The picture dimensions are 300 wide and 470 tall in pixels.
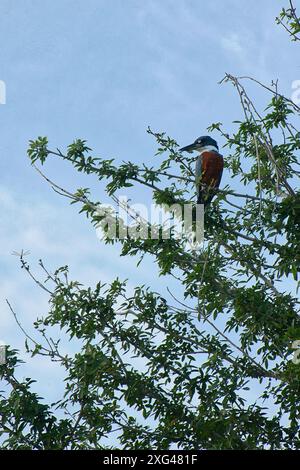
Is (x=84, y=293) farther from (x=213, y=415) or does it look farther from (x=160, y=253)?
(x=213, y=415)

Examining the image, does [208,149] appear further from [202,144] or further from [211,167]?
[211,167]

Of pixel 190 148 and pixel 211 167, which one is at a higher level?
pixel 190 148

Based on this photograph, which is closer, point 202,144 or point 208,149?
point 208,149

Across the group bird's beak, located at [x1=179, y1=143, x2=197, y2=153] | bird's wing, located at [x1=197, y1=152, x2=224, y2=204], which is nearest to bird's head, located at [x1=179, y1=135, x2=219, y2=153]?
bird's beak, located at [x1=179, y1=143, x2=197, y2=153]

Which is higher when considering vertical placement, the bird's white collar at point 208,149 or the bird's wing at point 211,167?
the bird's white collar at point 208,149

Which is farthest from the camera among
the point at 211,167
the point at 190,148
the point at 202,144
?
the point at 202,144

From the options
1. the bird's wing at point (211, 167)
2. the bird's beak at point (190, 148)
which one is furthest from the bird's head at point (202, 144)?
the bird's wing at point (211, 167)

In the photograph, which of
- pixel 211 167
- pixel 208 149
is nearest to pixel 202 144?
pixel 208 149

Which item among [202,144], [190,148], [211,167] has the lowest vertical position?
[211,167]

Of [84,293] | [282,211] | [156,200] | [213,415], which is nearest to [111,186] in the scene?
[156,200]

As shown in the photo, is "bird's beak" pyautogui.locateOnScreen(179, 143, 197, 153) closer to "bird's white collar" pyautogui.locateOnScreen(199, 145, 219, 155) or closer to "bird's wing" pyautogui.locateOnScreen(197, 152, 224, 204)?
"bird's white collar" pyautogui.locateOnScreen(199, 145, 219, 155)

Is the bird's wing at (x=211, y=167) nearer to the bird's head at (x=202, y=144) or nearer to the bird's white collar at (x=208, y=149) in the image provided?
the bird's white collar at (x=208, y=149)

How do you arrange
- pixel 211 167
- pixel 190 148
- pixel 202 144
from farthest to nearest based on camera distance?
pixel 202 144
pixel 190 148
pixel 211 167
